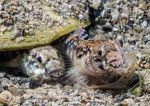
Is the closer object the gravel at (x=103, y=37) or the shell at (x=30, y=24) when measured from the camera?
the gravel at (x=103, y=37)

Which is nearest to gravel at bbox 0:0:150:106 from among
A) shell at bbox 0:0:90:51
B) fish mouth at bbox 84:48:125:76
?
shell at bbox 0:0:90:51

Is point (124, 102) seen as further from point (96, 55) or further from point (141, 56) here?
point (141, 56)

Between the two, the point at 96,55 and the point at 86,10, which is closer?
the point at 96,55

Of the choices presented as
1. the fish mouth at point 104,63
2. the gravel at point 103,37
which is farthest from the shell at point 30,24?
the fish mouth at point 104,63

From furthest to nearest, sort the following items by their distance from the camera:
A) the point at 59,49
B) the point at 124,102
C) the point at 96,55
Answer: the point at 59,49, the point at 96,55, the point at 124,102

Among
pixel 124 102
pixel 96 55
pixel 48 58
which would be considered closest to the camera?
pixel 124 102

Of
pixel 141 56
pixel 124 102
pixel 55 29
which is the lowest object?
pixel 124 102

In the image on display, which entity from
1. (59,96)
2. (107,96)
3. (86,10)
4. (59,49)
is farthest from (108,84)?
(86,10)

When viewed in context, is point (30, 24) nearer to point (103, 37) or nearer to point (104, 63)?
point (103, 37)

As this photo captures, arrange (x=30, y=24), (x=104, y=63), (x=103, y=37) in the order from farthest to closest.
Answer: (x=103, y=37)
(x=30, y=24)
(x=104, y=63)

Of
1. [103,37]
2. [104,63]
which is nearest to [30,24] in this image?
[103,37]

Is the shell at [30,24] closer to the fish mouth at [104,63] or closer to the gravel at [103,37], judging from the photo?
the gravel at [103,37]
